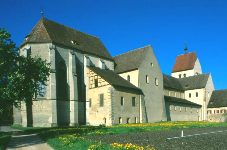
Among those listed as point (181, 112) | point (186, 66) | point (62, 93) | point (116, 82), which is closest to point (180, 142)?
point (116, 82)

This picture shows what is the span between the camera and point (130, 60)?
56.2m

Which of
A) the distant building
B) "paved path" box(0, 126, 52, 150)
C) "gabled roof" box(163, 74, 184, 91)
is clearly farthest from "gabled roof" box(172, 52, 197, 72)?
"paved path" box(0, 126, 52, 150)

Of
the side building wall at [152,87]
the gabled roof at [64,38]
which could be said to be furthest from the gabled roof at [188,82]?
the gabled roof at [64,38]

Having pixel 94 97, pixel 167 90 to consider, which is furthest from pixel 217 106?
pixel 94 97

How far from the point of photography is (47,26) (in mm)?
49594

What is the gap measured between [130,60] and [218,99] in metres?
29.2

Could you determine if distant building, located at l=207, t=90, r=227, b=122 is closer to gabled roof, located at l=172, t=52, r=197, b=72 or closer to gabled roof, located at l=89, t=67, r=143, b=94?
gabled roof, located at l=172, t=52, r=197, b=72

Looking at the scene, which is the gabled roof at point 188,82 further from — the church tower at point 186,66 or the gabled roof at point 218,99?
the church tower at point 186,66

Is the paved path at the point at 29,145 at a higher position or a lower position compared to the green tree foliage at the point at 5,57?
lower

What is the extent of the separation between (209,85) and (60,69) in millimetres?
43011

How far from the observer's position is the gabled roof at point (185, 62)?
87731 millimetres

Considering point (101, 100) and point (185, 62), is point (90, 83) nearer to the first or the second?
point (101, 100)

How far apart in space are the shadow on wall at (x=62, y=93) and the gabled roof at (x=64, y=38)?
3.08 meters

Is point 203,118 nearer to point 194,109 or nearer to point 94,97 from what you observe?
point 194,109
